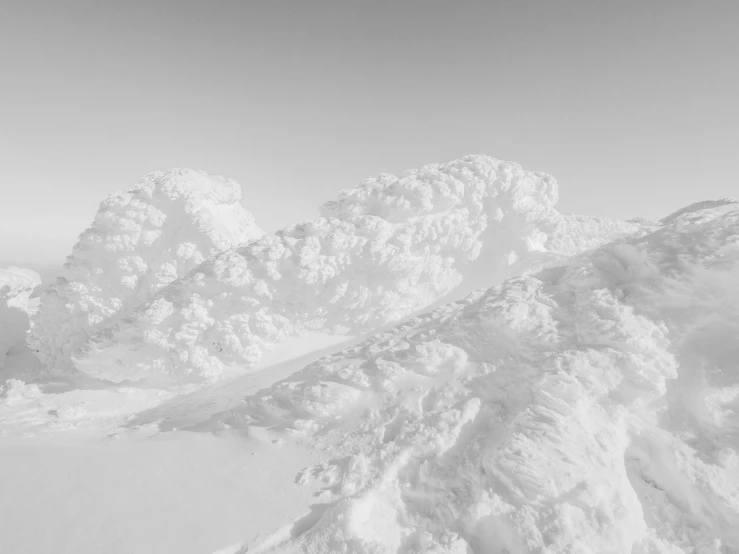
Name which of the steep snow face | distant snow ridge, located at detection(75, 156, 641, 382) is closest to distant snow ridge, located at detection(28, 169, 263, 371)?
distant snow ridge, located at detection(75, 156, 641, 382)

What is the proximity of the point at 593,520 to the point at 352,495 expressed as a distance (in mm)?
5832

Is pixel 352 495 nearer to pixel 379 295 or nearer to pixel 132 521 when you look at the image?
pixel 132 521

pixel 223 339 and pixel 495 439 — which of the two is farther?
pixel 223 339

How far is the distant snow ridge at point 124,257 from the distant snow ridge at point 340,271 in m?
4.47

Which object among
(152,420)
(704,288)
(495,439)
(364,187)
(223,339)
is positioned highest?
(364,187)

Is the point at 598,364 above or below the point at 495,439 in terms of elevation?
above

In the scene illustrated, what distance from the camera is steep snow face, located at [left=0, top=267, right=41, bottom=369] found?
2992 centimetres

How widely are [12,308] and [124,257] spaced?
17468mm

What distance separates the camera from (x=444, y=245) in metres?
25.0

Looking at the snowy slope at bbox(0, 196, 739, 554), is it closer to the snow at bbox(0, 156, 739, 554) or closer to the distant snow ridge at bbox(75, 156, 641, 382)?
the snow at bbox(0, 156, 739, 554)

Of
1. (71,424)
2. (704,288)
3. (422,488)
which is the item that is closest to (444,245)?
(704,288)

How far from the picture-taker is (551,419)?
373 inches

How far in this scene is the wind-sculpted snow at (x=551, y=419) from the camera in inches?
326

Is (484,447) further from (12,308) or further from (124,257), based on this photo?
(12,308)
